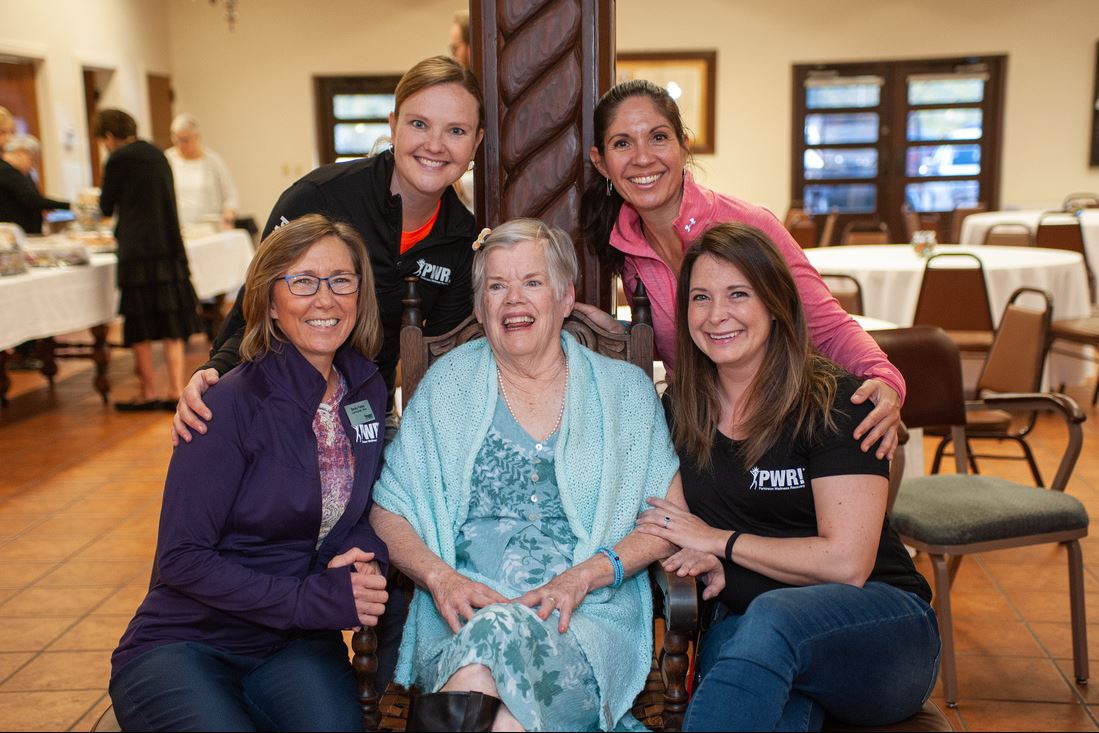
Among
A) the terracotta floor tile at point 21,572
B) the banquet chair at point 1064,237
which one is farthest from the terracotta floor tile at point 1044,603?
the banquet chair at point 1064,237

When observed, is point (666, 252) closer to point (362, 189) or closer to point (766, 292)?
point (766, 292)

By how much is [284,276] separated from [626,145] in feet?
2.65

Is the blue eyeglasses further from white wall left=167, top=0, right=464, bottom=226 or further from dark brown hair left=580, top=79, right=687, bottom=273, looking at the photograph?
white wall left=167, top=0, right=464, bottom=226

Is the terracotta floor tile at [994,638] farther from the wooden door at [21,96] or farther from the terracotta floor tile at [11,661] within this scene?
the wooden door at [21,96]

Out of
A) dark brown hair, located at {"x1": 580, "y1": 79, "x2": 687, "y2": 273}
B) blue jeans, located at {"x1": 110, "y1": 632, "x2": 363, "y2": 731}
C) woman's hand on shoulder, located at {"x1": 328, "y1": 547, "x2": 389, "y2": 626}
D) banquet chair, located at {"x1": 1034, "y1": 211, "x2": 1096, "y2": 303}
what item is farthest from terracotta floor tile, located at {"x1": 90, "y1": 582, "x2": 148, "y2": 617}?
banquet chair, located at {"x1": 1034, "y1": 211, "x2": 1096, "y2": 303}

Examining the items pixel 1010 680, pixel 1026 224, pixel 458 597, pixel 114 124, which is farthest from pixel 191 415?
pixel 1026 224

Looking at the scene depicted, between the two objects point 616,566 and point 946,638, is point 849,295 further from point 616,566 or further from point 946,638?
point 616,566

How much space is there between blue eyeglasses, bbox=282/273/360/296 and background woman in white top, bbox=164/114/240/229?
665 centimetres

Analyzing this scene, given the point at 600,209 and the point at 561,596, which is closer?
the point at 561,596

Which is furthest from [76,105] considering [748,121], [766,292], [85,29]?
[766,292]

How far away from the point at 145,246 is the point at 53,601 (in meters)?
2.97

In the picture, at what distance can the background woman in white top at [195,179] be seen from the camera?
8.30 metres

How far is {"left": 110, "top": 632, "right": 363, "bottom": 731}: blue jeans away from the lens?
173 cm

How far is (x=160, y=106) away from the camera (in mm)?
11102
